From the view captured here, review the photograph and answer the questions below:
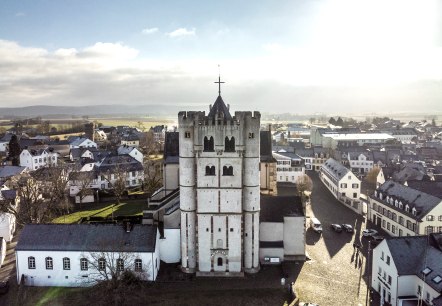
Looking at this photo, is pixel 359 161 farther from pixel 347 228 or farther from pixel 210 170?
pixel 210 170

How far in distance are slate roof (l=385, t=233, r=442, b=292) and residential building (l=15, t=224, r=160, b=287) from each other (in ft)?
87.5

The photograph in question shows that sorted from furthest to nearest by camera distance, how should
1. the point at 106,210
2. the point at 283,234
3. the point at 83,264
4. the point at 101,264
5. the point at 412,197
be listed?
the point at 106,210 → the point at 412,197 → the point at 283,234 → the point at 83,264 → the point at 101,264

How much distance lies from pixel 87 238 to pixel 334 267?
3047 centimetres

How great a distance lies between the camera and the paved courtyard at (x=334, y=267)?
43556 millimetres

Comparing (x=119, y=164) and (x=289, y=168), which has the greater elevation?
(x=119, y=164)

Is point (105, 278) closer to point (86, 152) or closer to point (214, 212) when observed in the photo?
point (214, 212)

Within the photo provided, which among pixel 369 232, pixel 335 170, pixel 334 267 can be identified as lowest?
pixel 334 267

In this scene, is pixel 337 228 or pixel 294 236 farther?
pixel 337 228

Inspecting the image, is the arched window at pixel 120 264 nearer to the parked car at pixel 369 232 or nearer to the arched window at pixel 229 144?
the arched window at pixel 229 144

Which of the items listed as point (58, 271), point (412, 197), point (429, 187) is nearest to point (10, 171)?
point (58, 271)

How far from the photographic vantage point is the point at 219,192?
4772 centimetres

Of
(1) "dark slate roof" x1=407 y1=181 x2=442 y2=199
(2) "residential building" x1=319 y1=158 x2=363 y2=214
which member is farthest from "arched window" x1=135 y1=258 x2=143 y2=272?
(2) "residential building" x1=319 y1=158 x2=363 y2=214

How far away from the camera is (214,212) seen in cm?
4791

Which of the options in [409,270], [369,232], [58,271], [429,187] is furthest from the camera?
[429,187]
